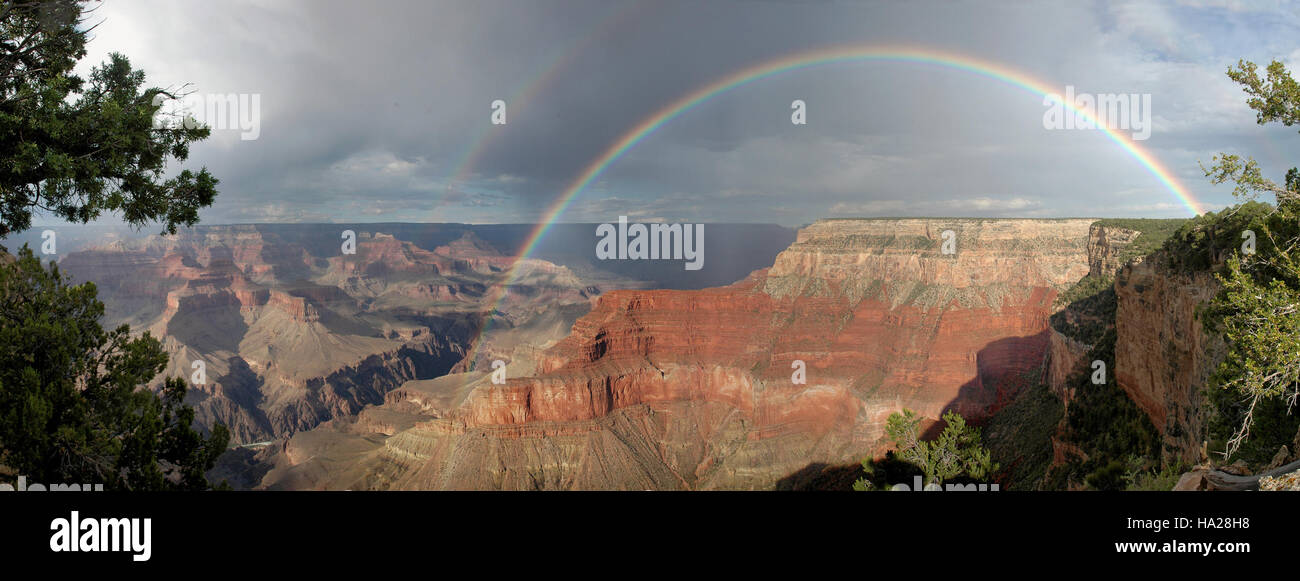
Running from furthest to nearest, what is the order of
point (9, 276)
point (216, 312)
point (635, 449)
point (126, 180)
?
point (216, 312) → point (635, 449) → point (126, 180) → point (9, 276)

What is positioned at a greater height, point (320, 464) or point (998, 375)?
point (998, 375)

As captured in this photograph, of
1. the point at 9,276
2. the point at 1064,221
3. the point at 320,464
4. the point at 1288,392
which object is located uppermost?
the point at 1064,221

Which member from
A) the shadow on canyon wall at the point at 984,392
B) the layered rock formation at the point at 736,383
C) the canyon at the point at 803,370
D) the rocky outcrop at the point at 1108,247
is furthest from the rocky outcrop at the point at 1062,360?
the rocky outcrop at the point at 1108,247

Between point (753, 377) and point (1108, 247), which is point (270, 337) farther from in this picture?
point (1108, 247)

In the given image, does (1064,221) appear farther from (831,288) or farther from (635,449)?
(635,449)

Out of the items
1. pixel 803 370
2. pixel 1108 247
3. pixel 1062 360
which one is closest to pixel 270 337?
pixel 803 370

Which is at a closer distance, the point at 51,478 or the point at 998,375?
the point at 51,478

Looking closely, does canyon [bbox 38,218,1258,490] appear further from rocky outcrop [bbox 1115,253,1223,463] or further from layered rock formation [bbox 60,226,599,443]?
layered rock formation [bbox 60,226,599,443]

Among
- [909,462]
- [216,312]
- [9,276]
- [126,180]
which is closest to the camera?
[9,276]
